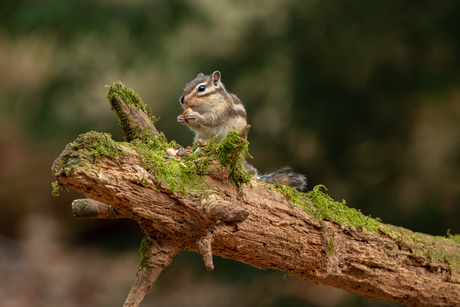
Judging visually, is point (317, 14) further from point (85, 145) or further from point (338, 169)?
point (85, 145)

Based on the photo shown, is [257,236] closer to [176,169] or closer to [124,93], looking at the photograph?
[176,169]

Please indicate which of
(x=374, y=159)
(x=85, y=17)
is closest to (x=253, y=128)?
(x=374, y=159)

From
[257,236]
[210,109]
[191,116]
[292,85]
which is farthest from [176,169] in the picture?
[292,85]

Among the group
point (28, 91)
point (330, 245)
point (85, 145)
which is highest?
point (28, 91)

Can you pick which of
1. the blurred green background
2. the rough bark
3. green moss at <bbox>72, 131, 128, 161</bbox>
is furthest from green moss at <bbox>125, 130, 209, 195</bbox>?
the blurred green background

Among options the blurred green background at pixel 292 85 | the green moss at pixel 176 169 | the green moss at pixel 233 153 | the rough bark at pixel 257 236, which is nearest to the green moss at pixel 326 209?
the rough bark at pixel 257 236

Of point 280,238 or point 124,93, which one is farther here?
point 124,93

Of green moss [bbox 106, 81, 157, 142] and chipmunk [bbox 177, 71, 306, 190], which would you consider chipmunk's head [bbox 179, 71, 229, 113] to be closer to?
chipmunk [bbox 177, 71, 306, 190]
